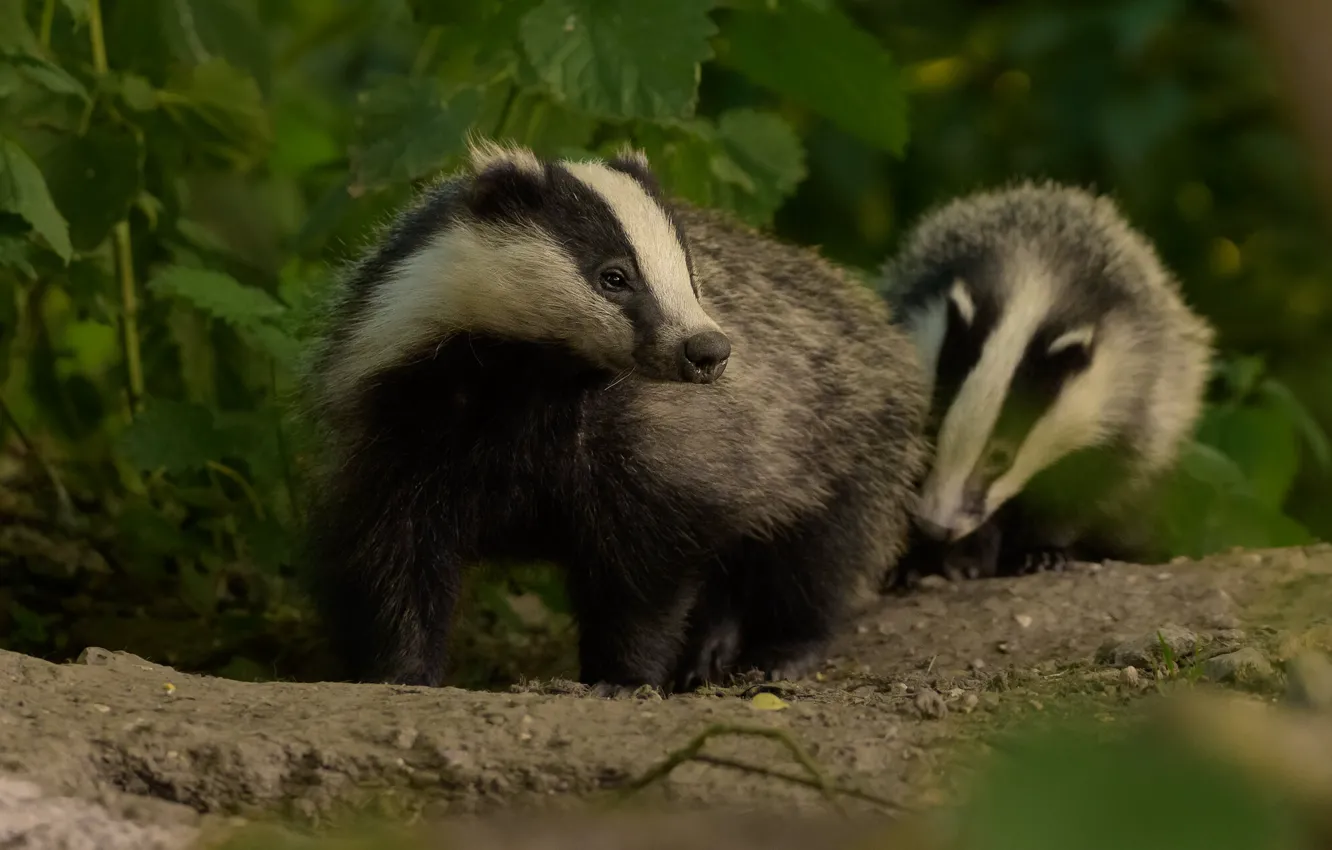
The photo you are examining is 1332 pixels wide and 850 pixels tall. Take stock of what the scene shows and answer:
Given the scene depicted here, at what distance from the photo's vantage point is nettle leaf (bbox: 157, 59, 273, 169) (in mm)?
4637

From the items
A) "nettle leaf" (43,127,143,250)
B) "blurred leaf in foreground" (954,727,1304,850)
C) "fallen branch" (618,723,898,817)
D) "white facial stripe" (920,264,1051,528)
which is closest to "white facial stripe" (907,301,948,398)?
"white facial stripe" (920,264,1051,528)

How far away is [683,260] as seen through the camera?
11.7 ft

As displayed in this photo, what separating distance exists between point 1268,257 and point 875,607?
3.42 metres

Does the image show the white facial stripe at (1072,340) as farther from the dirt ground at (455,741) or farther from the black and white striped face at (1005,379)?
the dirt ground at (455,741)

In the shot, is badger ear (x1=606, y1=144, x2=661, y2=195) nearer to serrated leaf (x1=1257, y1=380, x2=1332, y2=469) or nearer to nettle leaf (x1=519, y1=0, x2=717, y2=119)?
nettle leaf (x1=519, y1=0, x2=717, y2=119)

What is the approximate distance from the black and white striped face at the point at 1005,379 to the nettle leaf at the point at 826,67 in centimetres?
61

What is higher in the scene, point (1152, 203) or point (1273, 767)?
point (1273, 767)

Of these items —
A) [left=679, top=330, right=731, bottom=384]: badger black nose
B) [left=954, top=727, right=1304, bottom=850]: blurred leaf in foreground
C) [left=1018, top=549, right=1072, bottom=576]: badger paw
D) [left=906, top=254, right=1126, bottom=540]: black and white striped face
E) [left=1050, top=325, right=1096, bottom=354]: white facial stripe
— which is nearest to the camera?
[left=954, top=727, right=1304, bottom=850]: blurred leaf in foreground

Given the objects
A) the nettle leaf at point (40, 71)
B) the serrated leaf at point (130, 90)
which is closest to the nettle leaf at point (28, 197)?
the nettle leaf at point (40, 71)

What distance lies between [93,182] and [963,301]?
2.47 m

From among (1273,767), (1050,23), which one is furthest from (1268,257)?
(1273,767)

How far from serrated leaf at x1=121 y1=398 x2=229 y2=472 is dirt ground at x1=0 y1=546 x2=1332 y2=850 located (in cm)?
99

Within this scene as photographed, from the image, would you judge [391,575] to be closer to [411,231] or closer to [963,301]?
[411,231]

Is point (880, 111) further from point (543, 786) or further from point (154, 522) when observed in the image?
point (543, 786)
